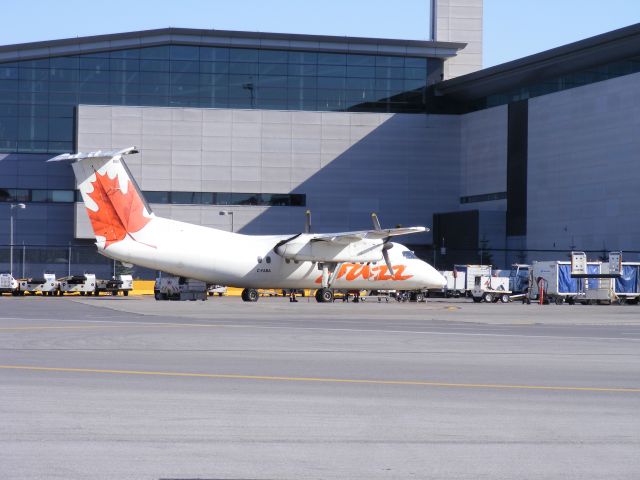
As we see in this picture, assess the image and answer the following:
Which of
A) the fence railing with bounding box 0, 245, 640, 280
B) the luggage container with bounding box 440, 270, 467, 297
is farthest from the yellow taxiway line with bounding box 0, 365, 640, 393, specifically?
the fence railing with bounding box 0, 245, 640, 280

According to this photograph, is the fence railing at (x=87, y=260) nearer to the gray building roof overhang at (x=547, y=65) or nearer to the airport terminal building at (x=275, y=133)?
the airport terminal building at (x=275, y=133)

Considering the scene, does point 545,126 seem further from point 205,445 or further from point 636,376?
point 205,445

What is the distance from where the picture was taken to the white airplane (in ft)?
163

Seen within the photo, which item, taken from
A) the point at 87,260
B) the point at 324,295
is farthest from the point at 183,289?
the point at 87,260

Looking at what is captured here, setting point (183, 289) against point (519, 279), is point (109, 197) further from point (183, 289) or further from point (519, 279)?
point (519, 279)

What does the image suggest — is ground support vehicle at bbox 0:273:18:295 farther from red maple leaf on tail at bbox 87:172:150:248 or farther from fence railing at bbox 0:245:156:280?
fence railing at bbox 0:245:156:280

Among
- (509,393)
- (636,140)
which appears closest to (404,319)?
(509,393)

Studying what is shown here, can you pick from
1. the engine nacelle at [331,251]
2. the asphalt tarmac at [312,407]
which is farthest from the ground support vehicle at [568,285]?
the asphalt tarmac at [312,407]

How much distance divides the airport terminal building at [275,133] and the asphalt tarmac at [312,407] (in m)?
69.1

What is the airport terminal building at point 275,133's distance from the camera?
92.9 meters

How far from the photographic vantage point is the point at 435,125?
324ft

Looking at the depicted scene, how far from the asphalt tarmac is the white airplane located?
81.5 feet

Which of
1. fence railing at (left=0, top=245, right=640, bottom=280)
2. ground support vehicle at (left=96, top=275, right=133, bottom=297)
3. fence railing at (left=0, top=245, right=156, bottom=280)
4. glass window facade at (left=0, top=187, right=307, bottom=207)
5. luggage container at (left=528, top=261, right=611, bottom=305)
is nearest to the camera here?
luggage container at (left=528, top=261, right=611, bottom=305)

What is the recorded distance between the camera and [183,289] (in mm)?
58125
